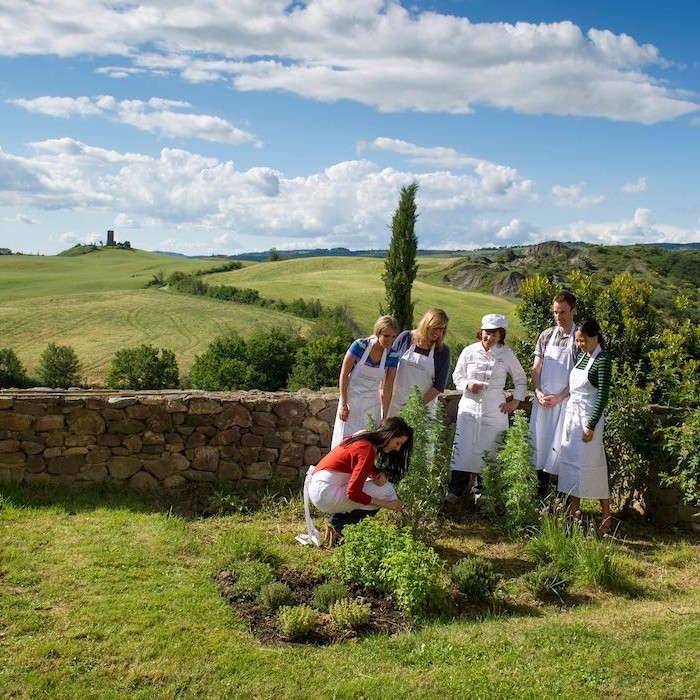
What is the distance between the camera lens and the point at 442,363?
6480mm

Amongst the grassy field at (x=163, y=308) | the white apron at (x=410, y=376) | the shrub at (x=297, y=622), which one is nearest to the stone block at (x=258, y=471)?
the white apron at (x=410, y=376)

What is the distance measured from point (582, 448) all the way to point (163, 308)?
5983 cm

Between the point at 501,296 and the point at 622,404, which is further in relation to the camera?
the point at 501,296

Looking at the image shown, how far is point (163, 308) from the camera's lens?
63.1 meters

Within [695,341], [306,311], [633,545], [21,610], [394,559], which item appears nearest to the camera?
[21,610]

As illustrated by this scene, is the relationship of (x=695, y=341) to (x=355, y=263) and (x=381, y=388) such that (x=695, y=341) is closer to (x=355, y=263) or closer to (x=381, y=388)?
(x=381, y=388)

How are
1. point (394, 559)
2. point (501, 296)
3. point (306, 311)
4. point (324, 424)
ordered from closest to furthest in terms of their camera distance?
point (394, 559) < point (324, 424) < point (306, 311) < point (501, 296)

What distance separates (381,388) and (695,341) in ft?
13.8

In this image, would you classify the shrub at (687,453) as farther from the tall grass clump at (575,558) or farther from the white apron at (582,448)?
the tall grass clump at (575,558)

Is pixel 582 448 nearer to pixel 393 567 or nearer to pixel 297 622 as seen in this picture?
pixel 393 567

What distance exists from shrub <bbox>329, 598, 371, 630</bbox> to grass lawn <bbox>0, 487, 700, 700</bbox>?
17 centimetres

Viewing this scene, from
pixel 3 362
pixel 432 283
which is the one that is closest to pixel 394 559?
pixel 3 362

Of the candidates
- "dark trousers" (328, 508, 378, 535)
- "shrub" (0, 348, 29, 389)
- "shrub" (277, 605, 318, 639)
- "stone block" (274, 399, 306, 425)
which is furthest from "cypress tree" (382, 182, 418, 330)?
"shrub" (0, 348, 29, 389)

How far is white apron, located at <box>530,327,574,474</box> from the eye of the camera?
6.50 meters
